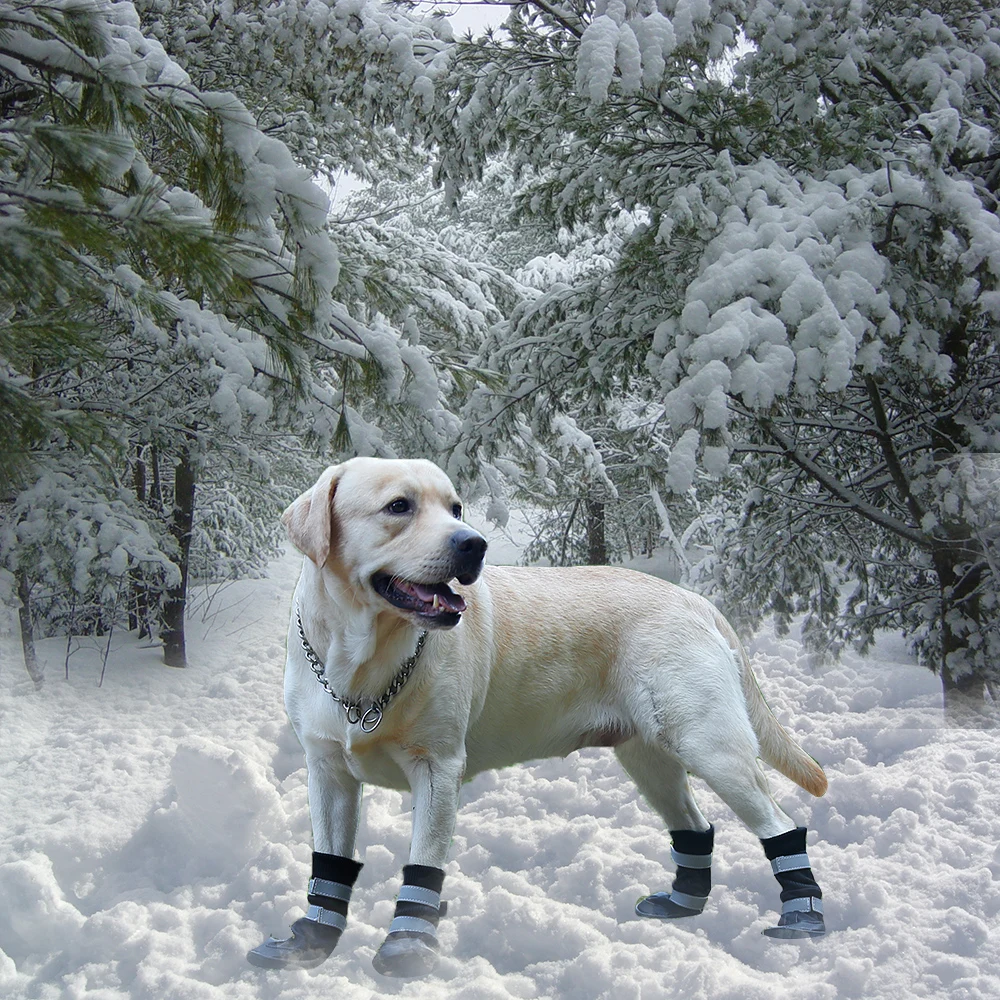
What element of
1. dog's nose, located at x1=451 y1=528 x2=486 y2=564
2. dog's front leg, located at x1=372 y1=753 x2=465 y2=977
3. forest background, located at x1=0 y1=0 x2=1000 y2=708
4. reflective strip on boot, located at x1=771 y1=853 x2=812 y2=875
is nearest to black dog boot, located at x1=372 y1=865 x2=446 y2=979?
dog's front leg, located at x1=372 y1=753 x2=465 y2=977

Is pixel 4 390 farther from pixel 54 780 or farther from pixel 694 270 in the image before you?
pixel 694 270

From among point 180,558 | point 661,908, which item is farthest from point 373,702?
point 180,558

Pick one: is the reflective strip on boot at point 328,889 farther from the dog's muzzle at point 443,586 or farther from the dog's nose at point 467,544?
the dog's nose at point 467,544

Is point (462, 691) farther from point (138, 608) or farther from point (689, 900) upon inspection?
point (138, 608)

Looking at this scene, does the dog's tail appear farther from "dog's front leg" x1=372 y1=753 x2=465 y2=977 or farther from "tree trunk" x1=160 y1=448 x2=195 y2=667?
"tree trunk" x1=160 y1=448 x2=195 y2=667

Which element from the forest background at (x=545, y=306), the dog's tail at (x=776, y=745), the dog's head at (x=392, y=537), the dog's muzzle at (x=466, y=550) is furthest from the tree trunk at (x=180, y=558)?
the dog's tail at (x=776, y=745)

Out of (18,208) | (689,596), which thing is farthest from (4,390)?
(689,596)

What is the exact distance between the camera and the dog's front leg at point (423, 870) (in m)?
1.74

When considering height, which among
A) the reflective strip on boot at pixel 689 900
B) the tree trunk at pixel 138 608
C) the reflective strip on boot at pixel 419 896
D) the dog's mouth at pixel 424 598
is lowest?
the reflective strip on boot at pixel 689 900

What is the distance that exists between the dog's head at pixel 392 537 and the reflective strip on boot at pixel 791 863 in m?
0.98

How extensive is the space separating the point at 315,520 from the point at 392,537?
0.52ft

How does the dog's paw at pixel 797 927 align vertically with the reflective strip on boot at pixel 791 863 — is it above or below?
below

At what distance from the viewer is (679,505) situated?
3857 mm

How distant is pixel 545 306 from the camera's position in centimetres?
370
